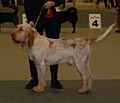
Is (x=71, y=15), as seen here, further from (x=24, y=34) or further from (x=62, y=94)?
(x=24, y=34)

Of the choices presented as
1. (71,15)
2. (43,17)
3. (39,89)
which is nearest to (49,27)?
(43,17)

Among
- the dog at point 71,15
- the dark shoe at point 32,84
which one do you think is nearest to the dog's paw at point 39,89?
the dark shoe at point 32,84

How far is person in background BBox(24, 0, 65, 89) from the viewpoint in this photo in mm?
4668

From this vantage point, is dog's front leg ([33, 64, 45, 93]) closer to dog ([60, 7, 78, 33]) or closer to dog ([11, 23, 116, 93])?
dog ([11, 23, 116, 93])

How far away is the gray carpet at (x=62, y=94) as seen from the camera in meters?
4.35

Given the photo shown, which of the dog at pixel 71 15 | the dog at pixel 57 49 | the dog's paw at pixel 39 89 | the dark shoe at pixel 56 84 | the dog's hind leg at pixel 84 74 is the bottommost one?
the dog at pixel 71 15

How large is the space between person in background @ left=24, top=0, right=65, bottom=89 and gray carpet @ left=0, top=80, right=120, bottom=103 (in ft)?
0.57

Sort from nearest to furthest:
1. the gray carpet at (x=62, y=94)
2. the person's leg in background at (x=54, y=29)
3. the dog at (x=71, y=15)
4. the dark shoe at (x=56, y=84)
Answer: the gray carpet at (x=62, y=94)
the person's leg in background at (x=54, y=29)
the dark shoe at (x=56, y=84)
the dog at (x=71, y=15)

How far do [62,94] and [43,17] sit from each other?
3.18 ft

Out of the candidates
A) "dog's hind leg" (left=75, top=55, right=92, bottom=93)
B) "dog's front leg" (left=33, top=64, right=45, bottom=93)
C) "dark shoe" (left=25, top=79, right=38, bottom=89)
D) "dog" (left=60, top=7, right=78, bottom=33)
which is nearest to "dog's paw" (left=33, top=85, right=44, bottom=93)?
"dog's front leg" (left=33, top=64, right=45, bottom=93)

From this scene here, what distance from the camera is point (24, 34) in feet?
14.5

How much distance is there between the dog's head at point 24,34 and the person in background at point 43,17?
216mm

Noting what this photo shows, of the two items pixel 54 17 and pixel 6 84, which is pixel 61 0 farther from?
pixel 6 84

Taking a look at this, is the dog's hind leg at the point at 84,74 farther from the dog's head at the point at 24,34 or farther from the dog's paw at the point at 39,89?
the dog's head at the point at 24,34
